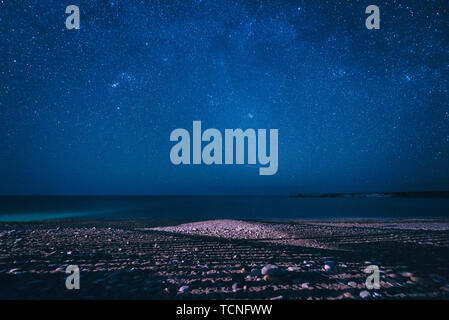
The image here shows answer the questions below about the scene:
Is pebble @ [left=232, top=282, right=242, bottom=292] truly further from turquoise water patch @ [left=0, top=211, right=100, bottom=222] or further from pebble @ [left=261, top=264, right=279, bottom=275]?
turquoise water patch @ [left=0, top=211, right=100, bottom=222]

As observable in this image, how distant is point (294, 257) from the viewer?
4.93 metres

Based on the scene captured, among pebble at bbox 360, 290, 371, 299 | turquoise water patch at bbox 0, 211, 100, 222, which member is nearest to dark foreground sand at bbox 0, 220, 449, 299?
pebble at bbox 360, 290, 371, 299

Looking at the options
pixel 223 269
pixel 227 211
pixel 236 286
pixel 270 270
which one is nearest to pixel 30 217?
pixel 227 211

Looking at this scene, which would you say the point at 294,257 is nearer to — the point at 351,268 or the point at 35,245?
the point at 351,268

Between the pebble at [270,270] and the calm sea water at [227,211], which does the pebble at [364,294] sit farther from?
the calm sea water at [227,211]

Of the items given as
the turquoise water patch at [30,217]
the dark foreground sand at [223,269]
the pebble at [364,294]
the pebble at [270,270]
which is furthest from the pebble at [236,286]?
the turquoise water patch at [30,217]

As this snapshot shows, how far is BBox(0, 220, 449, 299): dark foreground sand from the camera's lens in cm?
321

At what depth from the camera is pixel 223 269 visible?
13.6ft

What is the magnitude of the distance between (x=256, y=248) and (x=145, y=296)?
11.4ft

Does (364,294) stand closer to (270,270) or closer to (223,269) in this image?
(270,270)
